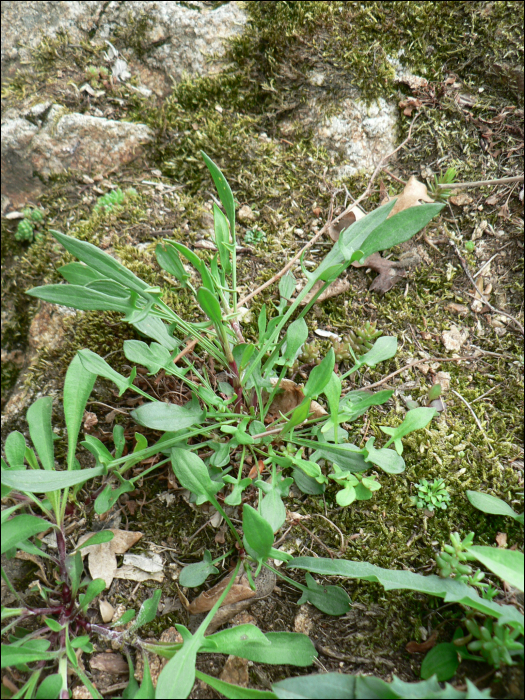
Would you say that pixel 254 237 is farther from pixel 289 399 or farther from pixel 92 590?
pixel 92 590

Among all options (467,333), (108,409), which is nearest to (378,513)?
(467,333)

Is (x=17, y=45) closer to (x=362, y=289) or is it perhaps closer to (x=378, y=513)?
(x=362, y=289)

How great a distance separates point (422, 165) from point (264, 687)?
2.15 meters

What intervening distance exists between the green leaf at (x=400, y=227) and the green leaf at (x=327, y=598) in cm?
111

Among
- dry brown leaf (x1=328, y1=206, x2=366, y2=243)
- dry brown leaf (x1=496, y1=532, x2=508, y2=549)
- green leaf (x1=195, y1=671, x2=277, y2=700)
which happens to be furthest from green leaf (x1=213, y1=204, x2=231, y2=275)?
dry brown leaf (x1=496, y1=532, x2=508, y2=549)

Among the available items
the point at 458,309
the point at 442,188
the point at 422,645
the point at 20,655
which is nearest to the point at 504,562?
the point at 422,645

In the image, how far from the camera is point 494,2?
1916 mm

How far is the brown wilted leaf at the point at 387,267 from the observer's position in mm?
1803

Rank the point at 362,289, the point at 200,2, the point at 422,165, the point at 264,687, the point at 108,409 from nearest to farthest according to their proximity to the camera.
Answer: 1. the point at 264,687
2. the point at 108,409
3. the point at 362,289
4. the point at 422,165
5. the point at 200,2

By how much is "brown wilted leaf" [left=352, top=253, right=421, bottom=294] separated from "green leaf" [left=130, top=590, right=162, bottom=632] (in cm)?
142

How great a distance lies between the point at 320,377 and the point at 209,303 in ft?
1.31

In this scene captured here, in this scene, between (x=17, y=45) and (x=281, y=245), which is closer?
(x=281, y=245)

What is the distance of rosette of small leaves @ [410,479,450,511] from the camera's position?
149 cm

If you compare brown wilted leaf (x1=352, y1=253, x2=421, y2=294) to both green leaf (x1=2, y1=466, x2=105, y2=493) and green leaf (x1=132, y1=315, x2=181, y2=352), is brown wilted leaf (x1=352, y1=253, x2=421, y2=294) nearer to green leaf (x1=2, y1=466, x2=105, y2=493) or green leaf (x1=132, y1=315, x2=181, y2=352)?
green leaf (x1=132, y1=315, x2=181, y2=352)
